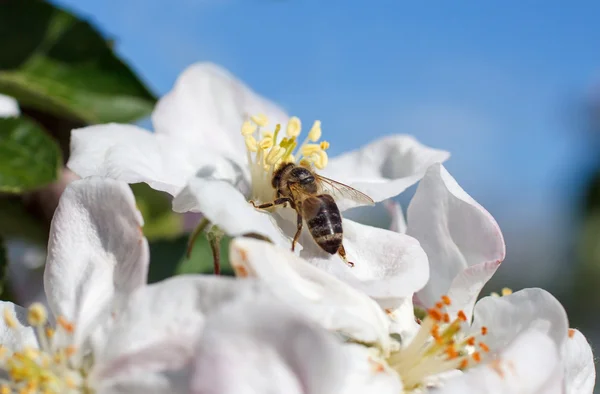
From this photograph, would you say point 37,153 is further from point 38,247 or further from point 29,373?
point 29,373

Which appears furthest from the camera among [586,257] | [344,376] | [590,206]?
[586,257]

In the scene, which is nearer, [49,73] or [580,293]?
[49,73]

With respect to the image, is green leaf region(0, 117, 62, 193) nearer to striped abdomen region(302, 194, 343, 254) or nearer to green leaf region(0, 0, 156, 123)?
green leaf region(0, 0, 156, 123)

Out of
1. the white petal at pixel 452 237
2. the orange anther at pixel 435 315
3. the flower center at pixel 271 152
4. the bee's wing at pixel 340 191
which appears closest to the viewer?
the orange anther at pixel 435 315

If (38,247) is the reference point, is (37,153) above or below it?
above

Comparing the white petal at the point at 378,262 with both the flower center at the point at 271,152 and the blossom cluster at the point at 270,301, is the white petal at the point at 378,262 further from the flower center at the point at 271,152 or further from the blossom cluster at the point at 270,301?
the flower center at the point at 271,152

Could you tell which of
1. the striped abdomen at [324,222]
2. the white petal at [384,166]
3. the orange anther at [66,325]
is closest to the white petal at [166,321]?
the orange anther at [66,325]

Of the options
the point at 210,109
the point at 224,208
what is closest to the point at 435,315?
the point at 224,208

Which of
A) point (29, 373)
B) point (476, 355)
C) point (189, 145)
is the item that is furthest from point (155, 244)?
point (476, 355)
